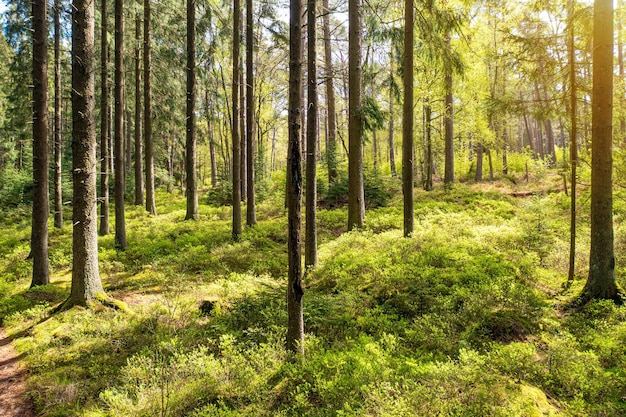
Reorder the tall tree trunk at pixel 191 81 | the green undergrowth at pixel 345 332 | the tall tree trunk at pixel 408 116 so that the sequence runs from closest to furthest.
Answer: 1. the green undergrowth at pixel 345 332
2. the tall tree trunk at pixel 408 116
3. the tall tree trunk at pixel 191 81

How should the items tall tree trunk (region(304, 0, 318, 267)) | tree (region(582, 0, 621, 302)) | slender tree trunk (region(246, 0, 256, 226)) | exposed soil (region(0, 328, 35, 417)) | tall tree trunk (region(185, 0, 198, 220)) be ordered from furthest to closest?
tall tree trunk (region(185, 0, 198, 220))
slender tree trunk (region(246, 0, 256, 226))
tall tree trunk (region(304, 0, 318, 267))
tree (region(582, 0, 621, 302))
exposed soil (region(0, 328, 35, 417))

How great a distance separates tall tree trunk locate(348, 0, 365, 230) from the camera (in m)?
10.7

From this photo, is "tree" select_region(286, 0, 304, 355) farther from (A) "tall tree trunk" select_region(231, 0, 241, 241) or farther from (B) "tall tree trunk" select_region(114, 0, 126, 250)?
(B) "tall tree trunk" select_region(114, 0, 126, 250)

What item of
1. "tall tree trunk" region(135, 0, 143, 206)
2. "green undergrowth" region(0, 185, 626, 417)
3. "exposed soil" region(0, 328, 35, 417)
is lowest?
"exposed soil" region(0, 328, 35, 417)

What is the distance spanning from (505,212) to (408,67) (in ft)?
25.5

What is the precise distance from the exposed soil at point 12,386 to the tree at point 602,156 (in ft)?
31.8

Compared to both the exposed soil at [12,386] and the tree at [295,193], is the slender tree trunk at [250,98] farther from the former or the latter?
the exposed soil at [12,386]

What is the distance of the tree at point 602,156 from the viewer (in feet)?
22.1

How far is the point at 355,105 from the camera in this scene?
11.0 m

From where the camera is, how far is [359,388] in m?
4.26

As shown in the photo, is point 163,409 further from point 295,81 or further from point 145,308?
point 295,81

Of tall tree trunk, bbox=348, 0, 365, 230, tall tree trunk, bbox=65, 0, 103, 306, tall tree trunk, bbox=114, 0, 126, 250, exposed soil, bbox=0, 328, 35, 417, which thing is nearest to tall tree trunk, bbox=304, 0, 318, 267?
tall tree trunk, bbox=348, 0, 365, 230

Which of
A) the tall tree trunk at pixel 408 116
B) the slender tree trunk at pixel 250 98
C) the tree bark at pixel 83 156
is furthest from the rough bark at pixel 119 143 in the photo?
the tall tree trunk at pixel 408 116

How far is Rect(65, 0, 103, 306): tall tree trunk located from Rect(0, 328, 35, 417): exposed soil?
1.51 meters
